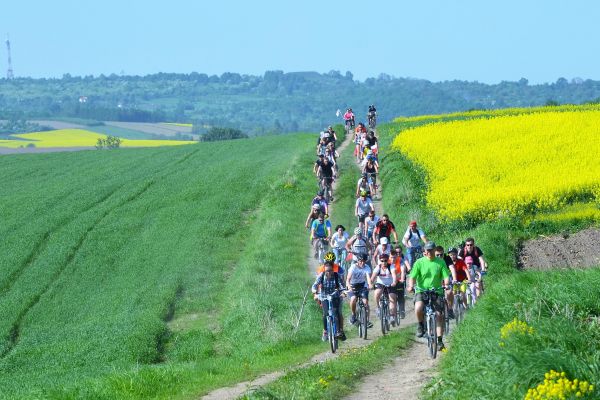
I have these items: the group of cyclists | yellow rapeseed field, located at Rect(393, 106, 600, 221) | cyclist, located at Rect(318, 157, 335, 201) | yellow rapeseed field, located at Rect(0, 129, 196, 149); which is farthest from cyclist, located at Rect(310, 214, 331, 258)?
yellow rapeseed field, located at Rect(0, 129, 196, 149)

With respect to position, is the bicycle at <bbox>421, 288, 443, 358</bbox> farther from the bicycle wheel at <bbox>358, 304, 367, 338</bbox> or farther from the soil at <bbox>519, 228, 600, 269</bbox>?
the soil at <bbox>519, 228, 600, 269</bbox>

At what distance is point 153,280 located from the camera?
3566 centimetres

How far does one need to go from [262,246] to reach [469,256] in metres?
14.3

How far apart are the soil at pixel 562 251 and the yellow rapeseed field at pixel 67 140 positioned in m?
114

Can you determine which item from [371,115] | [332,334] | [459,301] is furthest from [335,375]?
[371,115]

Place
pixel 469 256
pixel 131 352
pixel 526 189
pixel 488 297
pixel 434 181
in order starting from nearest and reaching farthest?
pixel 488 297
pixel 469 256
pixel 131 352
pixel 526 189
pixel 434 181

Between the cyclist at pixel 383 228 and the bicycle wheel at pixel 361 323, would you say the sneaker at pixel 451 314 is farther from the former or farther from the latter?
the cyclist at pixel 383 228

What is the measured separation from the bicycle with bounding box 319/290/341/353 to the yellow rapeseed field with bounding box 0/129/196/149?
123 meters

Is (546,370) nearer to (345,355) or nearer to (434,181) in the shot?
(345,355)

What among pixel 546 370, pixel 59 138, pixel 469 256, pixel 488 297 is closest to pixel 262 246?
pixel 469 256

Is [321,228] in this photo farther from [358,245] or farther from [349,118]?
[349,118]

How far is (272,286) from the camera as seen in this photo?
30875mm

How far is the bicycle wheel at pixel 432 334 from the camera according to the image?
19797mm

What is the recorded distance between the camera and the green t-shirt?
20.4 metres
